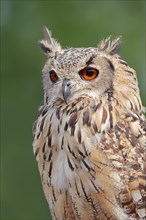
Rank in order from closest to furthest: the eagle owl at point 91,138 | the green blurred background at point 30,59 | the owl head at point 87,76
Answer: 1. the eagle owl at point 91,138
2. the owl head at point 87,76
3. the green blurred background at point 30,59

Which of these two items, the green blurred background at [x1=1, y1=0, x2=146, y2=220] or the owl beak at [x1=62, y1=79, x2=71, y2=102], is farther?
the green blurred background at [x1=1, y1=0, x2=146, y2=220]

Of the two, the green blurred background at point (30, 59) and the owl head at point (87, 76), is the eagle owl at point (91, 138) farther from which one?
the green blurred background at point (30, 59)

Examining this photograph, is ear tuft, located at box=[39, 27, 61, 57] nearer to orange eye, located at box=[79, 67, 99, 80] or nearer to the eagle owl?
the eagle owl

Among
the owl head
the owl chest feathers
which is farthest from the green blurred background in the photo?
the owl chest feathers

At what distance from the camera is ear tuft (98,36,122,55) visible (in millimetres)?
7100

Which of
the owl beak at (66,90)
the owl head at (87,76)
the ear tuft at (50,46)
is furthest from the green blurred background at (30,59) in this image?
the owl beak at (66,90)

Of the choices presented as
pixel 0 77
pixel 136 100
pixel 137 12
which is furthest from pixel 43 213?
pixel 136 100

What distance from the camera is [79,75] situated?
22.5 ft

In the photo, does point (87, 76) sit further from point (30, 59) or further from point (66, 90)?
point (30, 59)

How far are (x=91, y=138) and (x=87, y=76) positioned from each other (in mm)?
386

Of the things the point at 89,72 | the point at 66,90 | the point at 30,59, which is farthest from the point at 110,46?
the point at 30,59

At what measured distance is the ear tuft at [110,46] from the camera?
710 centimetres

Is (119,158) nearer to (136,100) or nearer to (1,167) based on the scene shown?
(136,100)

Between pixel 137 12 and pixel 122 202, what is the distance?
13920mm
